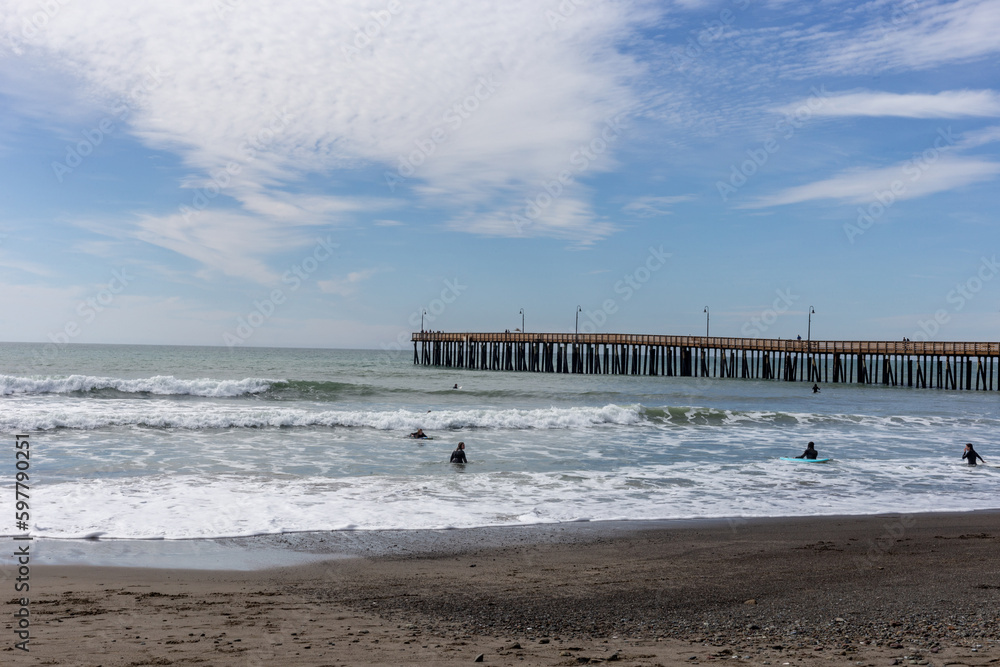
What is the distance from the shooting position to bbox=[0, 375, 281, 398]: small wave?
104ft

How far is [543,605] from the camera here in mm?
6152

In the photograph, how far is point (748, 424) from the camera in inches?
1009

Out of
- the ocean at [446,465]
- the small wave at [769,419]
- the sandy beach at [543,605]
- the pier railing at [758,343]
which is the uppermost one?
the pier railing at [758,343]

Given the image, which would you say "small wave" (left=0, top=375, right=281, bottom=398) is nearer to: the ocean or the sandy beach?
the ocean

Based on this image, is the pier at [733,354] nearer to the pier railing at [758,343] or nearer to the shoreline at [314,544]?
the pier railing at [758,343]

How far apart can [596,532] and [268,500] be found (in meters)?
5.22

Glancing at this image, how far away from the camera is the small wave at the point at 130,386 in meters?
31.5

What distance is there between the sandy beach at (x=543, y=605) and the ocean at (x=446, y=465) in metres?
1.91

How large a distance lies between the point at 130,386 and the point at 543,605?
1327 inches

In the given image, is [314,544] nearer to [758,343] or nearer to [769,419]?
[769,419]

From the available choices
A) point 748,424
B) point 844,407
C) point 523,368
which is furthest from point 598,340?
point 748,424

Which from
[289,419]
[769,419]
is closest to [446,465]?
[289,419]

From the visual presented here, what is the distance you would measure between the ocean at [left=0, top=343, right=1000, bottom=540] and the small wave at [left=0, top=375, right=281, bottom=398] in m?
0.21

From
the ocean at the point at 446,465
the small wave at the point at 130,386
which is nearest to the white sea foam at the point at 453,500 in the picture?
the ocean at the point at 446,465
